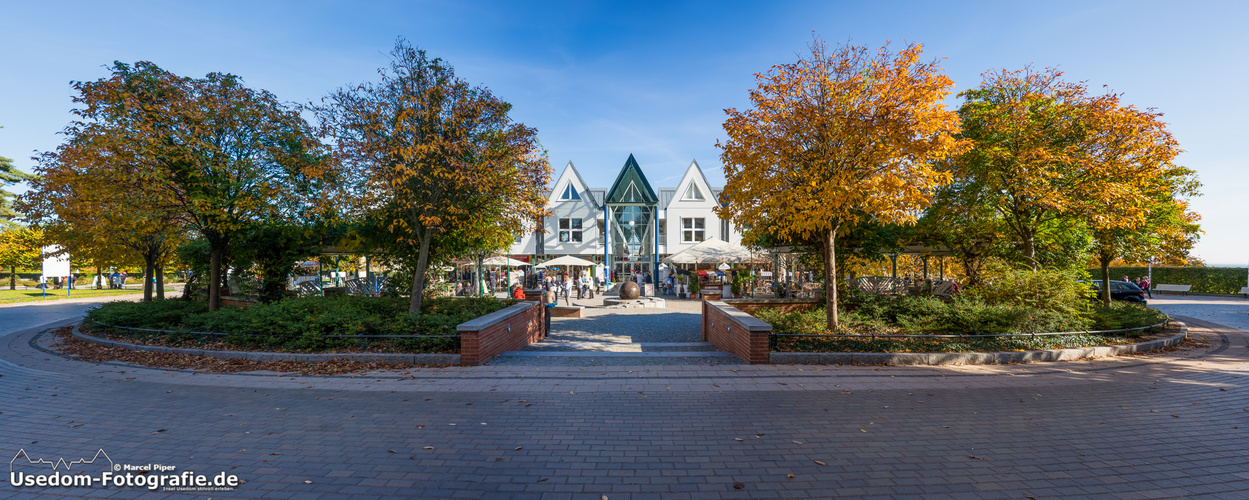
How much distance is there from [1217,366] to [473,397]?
12507mm

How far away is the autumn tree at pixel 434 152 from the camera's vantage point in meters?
9.86

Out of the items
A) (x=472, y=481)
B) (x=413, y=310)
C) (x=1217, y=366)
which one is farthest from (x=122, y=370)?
(x=1217, y=366)

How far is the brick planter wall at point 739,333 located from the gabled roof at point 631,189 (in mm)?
20860

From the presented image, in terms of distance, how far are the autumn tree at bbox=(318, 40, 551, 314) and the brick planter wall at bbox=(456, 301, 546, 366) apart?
91.0 inches

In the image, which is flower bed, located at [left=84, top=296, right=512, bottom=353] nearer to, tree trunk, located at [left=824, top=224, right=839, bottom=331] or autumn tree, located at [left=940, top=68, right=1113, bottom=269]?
tree trunk, located at [left=824, top=224, right=839, bottom=331]

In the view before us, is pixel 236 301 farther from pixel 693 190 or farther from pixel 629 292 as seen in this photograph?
pixel 693 190

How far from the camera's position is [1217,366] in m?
8.11

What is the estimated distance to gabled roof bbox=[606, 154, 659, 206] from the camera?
3138 cm

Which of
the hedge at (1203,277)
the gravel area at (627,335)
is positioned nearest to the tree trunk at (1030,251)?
the gravel area at (627,335)

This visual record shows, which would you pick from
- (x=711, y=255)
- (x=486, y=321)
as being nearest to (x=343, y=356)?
(x=486, y=321)

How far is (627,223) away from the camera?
105 ft

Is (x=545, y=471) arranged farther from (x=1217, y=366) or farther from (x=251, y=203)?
(x=1217, y=366)

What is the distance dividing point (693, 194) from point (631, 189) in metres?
5.43

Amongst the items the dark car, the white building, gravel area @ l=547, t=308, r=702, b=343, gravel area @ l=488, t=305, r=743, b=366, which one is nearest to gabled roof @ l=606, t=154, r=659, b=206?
the white building
